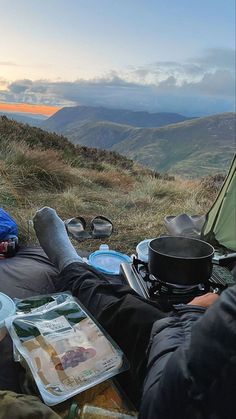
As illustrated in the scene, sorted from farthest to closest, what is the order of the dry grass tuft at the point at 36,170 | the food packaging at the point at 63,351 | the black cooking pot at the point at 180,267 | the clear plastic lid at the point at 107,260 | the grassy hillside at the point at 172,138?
the grassy hillside at the point at 172,138
the dry grass tuft at the point at 36,170
the clear plastic lid at the point at 107,260
the black cooking pot at the point at 180,267
the food packaging at the point at 63,351

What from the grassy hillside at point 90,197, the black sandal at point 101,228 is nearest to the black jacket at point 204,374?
the grassy hillside at point 90,197

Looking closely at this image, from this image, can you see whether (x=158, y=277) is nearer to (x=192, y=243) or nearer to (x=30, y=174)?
(x=192, y=243)

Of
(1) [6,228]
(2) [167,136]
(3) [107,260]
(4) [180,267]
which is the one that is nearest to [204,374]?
(4) [180,267]

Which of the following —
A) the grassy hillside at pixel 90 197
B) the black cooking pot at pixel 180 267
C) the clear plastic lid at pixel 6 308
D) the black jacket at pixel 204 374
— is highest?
the black jacket at pixel 204 374

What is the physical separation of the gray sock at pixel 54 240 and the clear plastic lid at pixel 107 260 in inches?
8.8

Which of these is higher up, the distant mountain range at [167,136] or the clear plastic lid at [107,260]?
the clear plastic lid at [107,260]

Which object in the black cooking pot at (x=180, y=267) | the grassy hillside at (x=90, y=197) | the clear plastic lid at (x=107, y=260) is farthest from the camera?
the grassy hillside at (x=90, y=197)

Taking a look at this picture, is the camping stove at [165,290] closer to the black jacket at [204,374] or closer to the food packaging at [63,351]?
the food packaging at [63,351]

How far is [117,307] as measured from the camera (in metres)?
1.59

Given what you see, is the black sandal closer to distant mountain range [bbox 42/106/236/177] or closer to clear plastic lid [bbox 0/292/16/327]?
clear plastic lid [bbox 0/292/16/327]

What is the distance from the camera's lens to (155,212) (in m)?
4.18

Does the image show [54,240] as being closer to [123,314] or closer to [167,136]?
[123,314]

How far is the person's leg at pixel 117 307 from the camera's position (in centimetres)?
141

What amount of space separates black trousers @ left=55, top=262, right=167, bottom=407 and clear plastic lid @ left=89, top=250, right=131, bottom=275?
0.47 m
